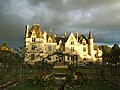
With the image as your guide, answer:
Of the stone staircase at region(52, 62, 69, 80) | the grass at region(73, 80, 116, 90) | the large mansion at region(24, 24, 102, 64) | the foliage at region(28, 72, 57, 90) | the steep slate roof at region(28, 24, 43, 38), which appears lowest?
the grass at region(73, 80, 116, 90)

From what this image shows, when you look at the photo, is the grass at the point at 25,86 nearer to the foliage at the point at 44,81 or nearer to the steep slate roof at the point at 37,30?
the foliage at the point at 44,81

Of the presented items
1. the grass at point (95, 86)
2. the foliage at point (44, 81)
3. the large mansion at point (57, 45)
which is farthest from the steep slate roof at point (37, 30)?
the grass at point (95, 86)

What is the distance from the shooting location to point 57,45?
73.9 meters

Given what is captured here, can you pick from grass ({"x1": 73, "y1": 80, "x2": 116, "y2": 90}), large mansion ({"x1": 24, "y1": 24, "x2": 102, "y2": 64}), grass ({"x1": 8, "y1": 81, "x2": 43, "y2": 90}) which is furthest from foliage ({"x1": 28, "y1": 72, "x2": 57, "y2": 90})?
large mansion ({"x1": 24, "y1": 24, "x2": 102, "y2": 64})

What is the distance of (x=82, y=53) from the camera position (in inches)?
2960

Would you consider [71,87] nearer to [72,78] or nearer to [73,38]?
[72,78]

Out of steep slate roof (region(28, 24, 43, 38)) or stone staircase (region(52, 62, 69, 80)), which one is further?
steep slate roof (region(28, 24, 43, 38))

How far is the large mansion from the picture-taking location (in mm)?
69312

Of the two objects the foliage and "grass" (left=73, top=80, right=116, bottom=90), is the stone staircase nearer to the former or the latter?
the foliage

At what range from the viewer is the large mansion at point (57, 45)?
6931cm

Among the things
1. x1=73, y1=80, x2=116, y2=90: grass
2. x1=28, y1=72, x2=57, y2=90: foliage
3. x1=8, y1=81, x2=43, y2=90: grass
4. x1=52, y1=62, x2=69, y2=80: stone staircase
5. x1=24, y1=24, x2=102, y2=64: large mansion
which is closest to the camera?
x1=8, y1=81, x2=43, y2=90: grass

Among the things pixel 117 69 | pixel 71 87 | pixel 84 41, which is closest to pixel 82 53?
pixel 84 41

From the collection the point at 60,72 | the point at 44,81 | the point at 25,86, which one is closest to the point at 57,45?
the point at 60,72

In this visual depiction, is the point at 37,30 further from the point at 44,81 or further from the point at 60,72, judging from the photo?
the point at 44,81
